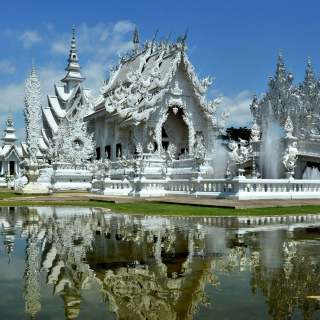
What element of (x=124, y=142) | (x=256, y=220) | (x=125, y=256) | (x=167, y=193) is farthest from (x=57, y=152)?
(x=125, y=256)

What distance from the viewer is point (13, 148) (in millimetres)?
58156

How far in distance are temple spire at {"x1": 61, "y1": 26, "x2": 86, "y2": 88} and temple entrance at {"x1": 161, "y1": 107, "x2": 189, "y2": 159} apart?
17.2 metres

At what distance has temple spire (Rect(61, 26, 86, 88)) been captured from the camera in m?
44.6

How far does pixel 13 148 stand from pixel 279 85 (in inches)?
1569

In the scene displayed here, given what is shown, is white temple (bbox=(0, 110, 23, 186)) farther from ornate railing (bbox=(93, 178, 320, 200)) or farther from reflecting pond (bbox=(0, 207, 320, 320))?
reflecting pond (bbox=(0, 207, 320, 320))

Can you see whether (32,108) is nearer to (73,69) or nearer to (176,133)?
(73,69)

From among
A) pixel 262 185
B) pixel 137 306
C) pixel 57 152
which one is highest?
pixel 57 152

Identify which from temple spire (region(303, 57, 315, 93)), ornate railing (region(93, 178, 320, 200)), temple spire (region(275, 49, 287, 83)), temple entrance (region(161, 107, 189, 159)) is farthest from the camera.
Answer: temple spire (region(303, 57, 315, 93))

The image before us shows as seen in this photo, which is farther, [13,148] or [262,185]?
[13,148]

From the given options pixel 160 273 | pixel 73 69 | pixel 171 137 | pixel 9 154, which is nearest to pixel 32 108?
pixel 73 69

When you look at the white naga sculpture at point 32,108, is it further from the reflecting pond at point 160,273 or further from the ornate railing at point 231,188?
the reflecting pond at point 160,273

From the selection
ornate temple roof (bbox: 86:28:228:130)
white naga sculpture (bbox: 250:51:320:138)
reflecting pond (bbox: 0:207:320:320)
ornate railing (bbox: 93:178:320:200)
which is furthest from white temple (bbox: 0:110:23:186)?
reflecting pond (bbox: 0:207:320:320)

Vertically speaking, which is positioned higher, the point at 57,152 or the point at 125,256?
the point at 57,152

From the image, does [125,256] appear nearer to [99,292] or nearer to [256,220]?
[99,292]
